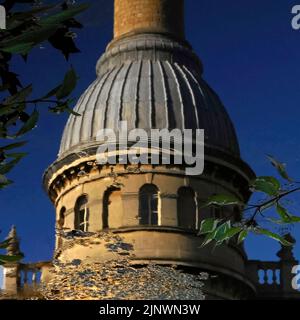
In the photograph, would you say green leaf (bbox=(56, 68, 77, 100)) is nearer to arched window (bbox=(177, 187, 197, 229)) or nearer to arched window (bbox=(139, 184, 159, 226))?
arched window (bbox=(139, 184, 159, 226))

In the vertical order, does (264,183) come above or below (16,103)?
below

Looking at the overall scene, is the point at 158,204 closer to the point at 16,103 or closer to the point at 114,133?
the point at 114,133

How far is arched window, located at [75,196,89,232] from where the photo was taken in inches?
1176

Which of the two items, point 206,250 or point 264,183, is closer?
point 264,183

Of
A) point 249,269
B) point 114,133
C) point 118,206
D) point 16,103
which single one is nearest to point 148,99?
point 114,133

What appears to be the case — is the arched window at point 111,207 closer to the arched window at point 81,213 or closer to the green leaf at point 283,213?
the arched window at point 81,213

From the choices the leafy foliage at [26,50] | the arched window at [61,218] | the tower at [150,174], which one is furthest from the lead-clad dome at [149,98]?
the leafy foliage at [26,50]

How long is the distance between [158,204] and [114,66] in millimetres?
5777

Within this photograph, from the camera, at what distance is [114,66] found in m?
32.8

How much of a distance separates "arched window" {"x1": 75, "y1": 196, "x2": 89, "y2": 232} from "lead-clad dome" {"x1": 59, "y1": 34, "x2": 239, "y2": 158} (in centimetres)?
161

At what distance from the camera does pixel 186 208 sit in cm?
2988

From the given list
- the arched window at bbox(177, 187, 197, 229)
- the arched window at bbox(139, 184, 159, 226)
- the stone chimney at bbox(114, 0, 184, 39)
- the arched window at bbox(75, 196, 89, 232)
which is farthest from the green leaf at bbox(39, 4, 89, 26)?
the stone chimney at bbox(114, 0, 184, 39)

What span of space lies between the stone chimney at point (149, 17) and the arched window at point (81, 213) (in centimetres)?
634

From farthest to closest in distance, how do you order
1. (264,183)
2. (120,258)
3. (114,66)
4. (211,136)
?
(114,66)
(211,136)
(120,258)
(264,183)
